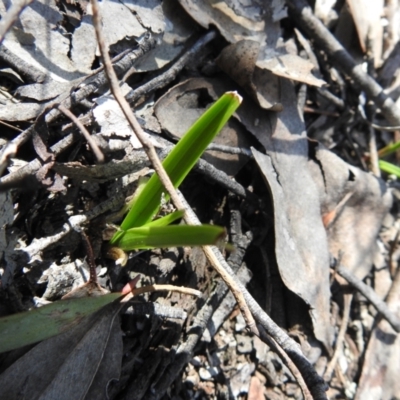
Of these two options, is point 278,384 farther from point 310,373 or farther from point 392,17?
point 392,17

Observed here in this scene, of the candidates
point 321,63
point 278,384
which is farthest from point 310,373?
point 321,63

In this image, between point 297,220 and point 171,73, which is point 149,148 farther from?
point 297,220

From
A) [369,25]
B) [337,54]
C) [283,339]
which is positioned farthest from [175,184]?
[369,25]

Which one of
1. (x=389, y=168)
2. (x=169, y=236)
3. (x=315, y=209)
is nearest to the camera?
(x=169, y=236)

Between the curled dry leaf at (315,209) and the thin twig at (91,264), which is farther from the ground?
the thin twig at (91,264)

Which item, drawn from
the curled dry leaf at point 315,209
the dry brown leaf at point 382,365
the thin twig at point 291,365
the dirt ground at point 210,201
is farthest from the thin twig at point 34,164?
the dry brown leaf at point 382,365

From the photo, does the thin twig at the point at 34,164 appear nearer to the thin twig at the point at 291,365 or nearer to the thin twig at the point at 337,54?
the thin twig at the point at 291,365

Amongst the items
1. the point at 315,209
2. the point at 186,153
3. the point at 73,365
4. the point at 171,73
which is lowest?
Result: the point at 315,209
